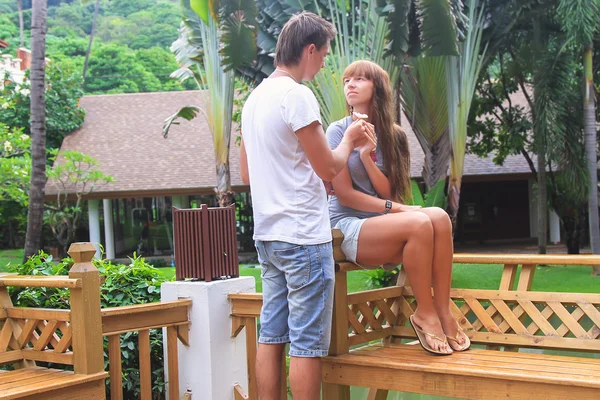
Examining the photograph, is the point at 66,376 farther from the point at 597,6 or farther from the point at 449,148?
the point at 597,6

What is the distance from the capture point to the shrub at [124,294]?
4.32 m

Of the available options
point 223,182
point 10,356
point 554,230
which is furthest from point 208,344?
point 554,230

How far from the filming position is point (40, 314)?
3.45 m

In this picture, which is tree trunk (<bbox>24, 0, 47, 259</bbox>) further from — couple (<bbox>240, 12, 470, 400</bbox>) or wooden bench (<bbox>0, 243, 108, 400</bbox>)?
couple (<bbox>240, 12, 470, 400</bbox>)

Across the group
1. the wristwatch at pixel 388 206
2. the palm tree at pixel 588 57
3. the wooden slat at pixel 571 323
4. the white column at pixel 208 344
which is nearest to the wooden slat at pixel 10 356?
the white column at pixel 208 344

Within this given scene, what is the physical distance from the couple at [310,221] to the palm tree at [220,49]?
9265 mm

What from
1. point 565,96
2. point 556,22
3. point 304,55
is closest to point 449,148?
point 565,96

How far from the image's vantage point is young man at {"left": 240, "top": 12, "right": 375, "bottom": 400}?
9.59ft

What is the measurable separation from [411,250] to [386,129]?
62 cm

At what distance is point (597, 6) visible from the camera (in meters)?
13.4

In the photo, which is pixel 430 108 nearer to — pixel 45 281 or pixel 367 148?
pixel 367 148

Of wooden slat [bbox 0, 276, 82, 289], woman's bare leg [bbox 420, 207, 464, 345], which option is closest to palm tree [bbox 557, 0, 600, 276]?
woman's bare leg [bbox 420, 207, 464, 345]

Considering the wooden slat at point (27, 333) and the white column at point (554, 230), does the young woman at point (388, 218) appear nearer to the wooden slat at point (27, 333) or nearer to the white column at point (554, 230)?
the wooden slat at point (27, 333)

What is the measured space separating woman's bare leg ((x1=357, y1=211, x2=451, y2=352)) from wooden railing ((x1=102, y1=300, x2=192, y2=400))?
1.21 m
